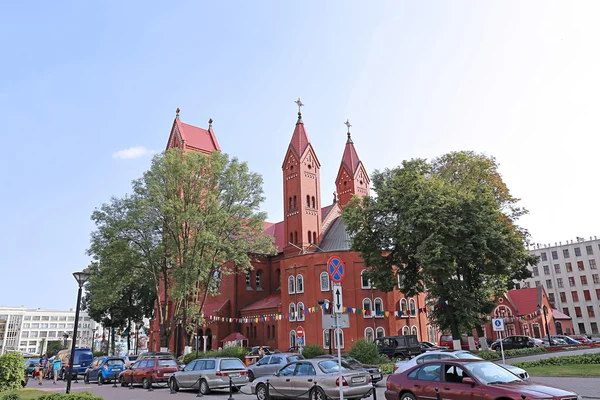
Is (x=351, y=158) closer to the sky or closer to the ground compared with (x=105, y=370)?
closer to the sky

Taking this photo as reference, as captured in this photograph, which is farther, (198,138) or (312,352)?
(198,138)

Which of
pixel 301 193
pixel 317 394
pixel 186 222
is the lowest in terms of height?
pixel 317 394

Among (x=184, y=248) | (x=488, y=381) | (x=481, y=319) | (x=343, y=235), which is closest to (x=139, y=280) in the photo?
(x=184, y=248)

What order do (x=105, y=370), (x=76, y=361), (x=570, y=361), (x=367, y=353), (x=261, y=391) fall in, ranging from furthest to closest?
(x=76, y=361)
(x=105, y=370)
(x=367, y=353)
(x=570, y=361)
(x=261, y=391)

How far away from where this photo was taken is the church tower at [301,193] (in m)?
47.9

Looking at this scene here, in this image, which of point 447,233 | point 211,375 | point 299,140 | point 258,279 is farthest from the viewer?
point 258,279

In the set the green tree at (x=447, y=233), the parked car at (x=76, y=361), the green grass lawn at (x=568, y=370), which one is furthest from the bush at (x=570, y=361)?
the parked car at (x=76, y=361)

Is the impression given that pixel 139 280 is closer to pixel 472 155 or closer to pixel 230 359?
pixel 230 359

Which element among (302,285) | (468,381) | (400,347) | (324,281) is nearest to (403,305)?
(324,281)

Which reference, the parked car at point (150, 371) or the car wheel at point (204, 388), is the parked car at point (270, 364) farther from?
the car wheel at point (204, 388)

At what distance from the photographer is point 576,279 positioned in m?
78.9

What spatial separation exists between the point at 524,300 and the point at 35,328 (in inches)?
5526

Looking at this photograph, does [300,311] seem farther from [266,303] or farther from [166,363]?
[166,363]

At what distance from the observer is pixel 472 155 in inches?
1340
